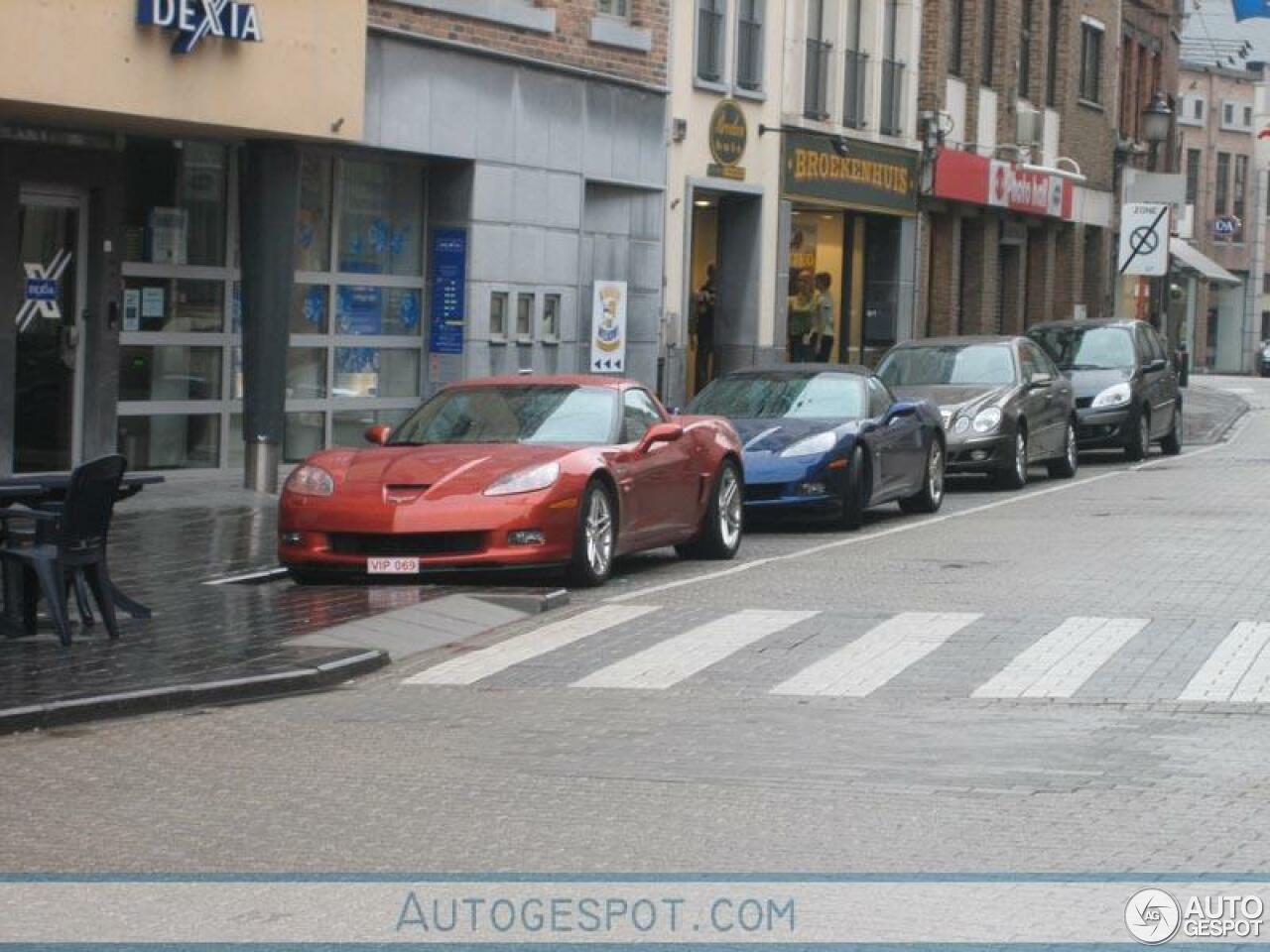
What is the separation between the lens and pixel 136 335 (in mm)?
23141

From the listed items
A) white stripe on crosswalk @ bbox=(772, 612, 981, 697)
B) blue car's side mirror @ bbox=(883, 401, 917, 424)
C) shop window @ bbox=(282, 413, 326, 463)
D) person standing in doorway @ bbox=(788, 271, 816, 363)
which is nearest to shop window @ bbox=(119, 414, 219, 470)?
shop window @ bbox=(282, 413, 326, 463)

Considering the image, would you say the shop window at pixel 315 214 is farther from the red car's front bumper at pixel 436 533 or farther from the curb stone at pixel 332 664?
the curb stone at pixel 332 664

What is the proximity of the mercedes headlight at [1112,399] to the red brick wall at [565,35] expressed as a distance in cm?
648

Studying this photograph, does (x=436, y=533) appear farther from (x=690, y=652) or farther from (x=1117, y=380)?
(x=1117, y=380)

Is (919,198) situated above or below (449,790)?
above

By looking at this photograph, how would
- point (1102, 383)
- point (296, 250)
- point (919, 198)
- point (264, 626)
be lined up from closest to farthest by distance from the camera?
point (264, 626) < point (296, 250) < point (1102, 383) < point (919, 198)

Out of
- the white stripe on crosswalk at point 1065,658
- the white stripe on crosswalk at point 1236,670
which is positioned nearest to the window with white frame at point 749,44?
the white stripe on crosswalk at point 1065,658

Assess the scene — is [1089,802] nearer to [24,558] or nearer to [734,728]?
[734,728]

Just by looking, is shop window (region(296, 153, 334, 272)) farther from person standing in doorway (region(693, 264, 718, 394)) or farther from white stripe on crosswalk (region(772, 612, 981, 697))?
white stripe on crosswalk (region(772, 612, 981, 697))

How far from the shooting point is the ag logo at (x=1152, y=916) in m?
7.13

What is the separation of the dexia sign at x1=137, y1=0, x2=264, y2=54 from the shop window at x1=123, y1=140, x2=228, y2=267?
6.66ft

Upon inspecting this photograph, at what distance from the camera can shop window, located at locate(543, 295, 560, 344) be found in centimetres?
2847

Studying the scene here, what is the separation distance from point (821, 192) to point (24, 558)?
2446 centimetres

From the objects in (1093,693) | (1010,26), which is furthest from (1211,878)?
(1010,26)
